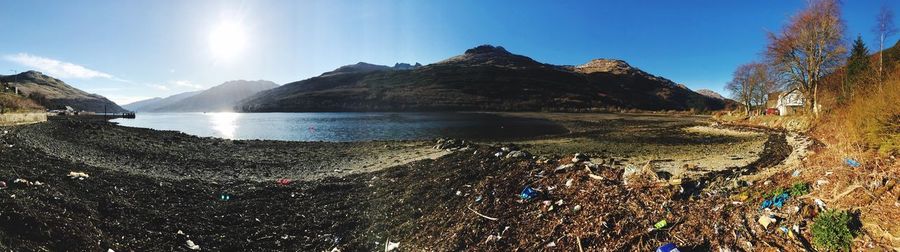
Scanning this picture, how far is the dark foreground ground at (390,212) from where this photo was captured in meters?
7.19

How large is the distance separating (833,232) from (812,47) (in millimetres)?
34431

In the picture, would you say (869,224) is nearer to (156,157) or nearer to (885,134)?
(885,134)

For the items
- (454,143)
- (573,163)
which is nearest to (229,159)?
(454,143)

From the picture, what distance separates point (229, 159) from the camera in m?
22.2

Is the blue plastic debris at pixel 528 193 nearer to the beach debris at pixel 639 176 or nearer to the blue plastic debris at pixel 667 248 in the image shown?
the beach debris at pixel 639 176

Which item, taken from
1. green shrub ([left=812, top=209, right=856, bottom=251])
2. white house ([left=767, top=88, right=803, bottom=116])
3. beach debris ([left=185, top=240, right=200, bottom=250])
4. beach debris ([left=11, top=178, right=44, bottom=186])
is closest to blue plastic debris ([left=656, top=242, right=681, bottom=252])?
green shrub ([left=812, top=209, right=856, bottom=251])

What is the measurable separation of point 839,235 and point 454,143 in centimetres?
1974

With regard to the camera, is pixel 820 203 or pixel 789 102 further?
pixel 789 102

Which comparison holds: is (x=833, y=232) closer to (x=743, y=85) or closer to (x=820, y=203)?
(x=820, y=203)

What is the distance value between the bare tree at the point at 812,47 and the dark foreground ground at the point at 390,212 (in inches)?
1145

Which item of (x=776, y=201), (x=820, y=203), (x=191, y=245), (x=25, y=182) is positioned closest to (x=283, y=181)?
(x=191, y=245)

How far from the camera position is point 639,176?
9602mm

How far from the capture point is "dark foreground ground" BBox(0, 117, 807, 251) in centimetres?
719

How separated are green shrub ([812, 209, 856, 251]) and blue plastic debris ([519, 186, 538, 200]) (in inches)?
203
